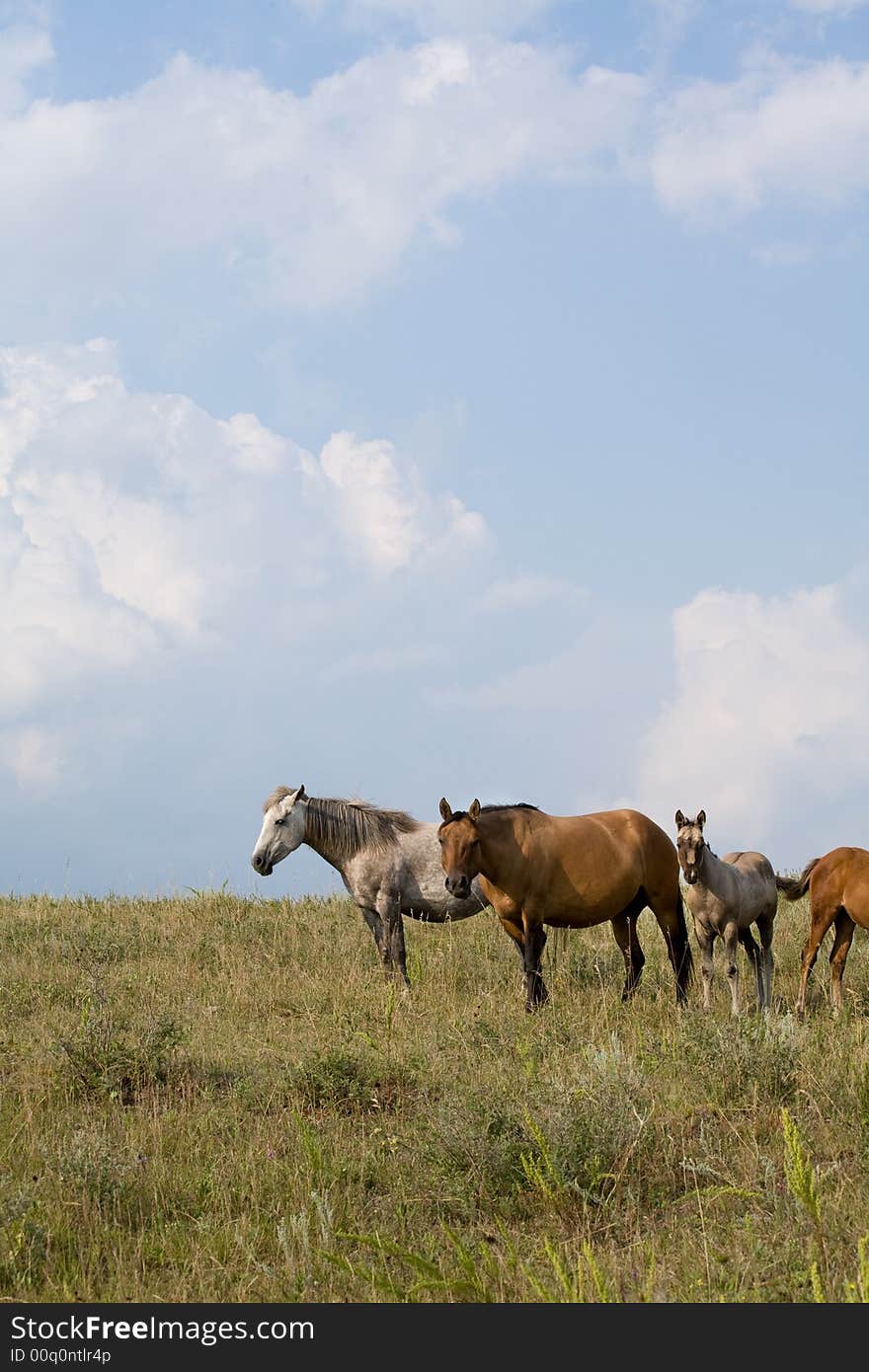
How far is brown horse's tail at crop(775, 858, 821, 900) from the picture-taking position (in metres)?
12.3

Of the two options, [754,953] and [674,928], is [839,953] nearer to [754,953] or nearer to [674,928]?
[754,953]

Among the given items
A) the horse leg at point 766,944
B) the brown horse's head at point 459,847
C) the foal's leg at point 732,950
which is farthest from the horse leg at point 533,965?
the horse leg at point 766,944

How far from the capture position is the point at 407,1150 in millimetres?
7543

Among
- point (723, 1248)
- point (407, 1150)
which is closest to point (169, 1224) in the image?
point (407, 1150)

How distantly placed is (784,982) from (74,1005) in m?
7.76

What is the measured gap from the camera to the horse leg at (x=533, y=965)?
11.5 m

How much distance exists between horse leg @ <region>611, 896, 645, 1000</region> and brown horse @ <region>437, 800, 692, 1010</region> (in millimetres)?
12

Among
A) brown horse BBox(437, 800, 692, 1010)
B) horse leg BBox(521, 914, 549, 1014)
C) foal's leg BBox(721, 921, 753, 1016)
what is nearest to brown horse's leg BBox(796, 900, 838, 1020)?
foal's leg BBox(721, 921, 753, 1016)

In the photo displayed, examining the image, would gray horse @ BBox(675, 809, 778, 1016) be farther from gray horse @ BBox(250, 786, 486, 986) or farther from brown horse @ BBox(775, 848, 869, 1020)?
gray horse @ BBox(250, 786, 486, 986)

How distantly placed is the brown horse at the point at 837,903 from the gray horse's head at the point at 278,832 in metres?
5.77

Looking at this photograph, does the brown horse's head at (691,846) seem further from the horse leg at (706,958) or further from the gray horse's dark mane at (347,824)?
the gray horse's dark mane at (347,824)

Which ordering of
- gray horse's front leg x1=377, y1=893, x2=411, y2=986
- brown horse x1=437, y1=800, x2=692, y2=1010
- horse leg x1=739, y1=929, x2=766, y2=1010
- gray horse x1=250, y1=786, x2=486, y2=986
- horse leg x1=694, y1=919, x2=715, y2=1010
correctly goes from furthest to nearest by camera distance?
Result: gray horse x1=250, y1=786, x2=486, y2=986
gray horse's front leg x1=377, y1=893, x2=411, y2=986
horse leg x1=739, y1=929, x2=766, y2=1010
brown horse x1=437, y1=800, x2=692, y2=1010
horse leg x1=694, y1=919, x2=715, y2=1010

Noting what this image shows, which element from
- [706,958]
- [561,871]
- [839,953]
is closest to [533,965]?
[561,871]
